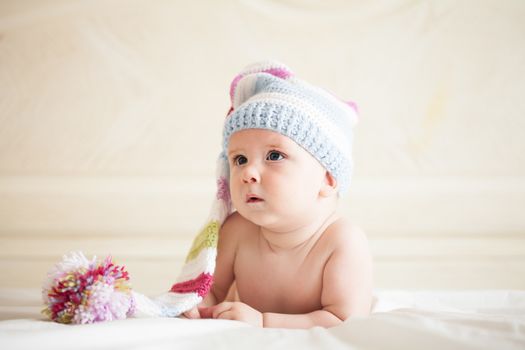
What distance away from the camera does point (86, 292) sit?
0.71 metres

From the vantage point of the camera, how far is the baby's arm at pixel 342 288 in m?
0.86

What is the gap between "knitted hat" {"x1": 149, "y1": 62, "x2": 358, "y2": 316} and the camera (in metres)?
0.88

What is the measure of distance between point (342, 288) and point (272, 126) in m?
0.30

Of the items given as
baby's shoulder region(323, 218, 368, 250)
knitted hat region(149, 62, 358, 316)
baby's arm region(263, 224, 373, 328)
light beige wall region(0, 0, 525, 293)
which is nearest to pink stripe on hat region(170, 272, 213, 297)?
knitted hat region(149, 62, 358, 316)

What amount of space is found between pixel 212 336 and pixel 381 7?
1.29 meters

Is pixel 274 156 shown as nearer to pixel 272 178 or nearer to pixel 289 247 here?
pixel 272 178

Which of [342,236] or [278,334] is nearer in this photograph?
[278,334]

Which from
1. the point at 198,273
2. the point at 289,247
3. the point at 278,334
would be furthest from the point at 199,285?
the point at 278,334

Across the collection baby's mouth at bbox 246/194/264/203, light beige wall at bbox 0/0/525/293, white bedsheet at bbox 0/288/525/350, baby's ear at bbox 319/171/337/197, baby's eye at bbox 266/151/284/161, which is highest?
light beige wall at bbox 0/0/525/293

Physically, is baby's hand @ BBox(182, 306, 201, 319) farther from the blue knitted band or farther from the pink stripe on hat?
the blue knitted band

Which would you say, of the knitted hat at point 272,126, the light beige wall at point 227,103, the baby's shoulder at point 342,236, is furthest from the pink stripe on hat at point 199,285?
the light beige wall at point 227,103

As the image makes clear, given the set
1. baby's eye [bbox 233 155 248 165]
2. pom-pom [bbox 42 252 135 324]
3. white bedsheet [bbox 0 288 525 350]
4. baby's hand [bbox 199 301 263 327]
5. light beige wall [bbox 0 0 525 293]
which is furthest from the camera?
light beige wall [bbox 0 0 525 293]

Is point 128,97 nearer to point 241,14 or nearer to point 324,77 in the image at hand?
point 241,14

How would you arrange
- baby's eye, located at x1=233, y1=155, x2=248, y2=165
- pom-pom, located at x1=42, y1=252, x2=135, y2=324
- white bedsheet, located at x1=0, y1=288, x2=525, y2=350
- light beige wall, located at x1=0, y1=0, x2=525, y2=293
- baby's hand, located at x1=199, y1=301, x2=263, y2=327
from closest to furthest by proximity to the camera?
white bedsheet, located at x1=0, y1=288, x2=525, y2=350, pom-pom, located at x1=42, y1=252, x2=135, y2=324, baby's hand, located at x1=199, y1=301, x2=263, y2=327, baby's eye, located at x1=233, y1=155, x2=248, y2=165, light beige wall, located at x1=0, y1=0, x2=525, y2=293
